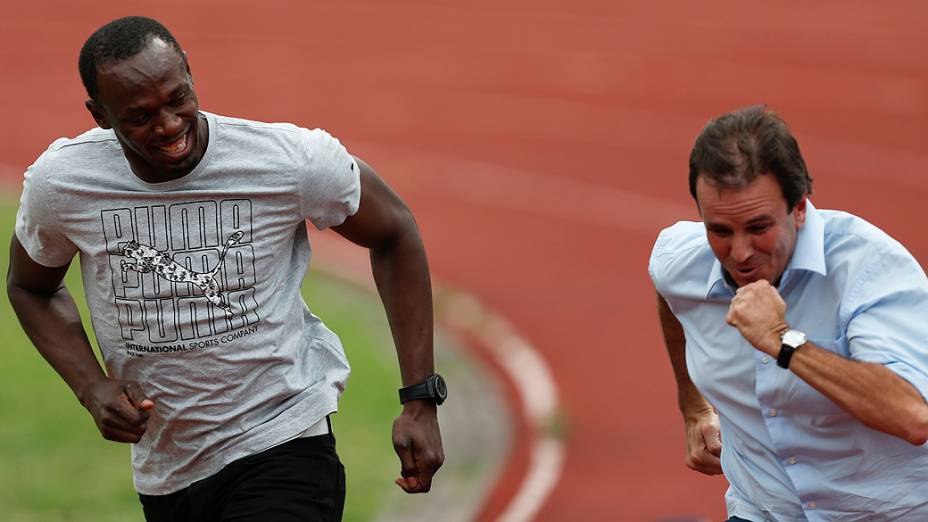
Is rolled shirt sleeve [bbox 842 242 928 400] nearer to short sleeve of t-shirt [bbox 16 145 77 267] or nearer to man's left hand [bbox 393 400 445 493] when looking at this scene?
man's left hand [bbox 393 400 445 493]

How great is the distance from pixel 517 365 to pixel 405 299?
21.2ft

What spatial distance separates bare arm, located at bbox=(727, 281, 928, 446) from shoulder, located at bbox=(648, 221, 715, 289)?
0.55 m

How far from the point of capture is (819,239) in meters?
3.86

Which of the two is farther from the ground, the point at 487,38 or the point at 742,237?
the point at 742,237

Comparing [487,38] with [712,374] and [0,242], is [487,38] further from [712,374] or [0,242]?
[712,374]

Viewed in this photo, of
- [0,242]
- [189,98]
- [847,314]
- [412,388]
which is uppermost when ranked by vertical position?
[189,98]

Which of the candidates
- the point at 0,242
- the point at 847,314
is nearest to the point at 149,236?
the point at 847,314

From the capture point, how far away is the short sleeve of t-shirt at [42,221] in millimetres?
4223

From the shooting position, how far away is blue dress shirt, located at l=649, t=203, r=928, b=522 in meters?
3.76

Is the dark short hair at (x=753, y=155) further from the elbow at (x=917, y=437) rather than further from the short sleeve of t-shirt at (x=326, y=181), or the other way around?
the short sleeve of t-shirt at (x=326, y=181)

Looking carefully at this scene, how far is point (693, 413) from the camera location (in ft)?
15.7

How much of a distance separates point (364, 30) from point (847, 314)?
18.9 metres

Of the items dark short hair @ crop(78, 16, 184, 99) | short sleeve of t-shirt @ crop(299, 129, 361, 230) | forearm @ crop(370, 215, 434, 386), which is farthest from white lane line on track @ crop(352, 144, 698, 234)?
dark short hair @ crop(78, 16, 184, 99)

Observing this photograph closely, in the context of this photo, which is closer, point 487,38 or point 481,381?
point 481,381
